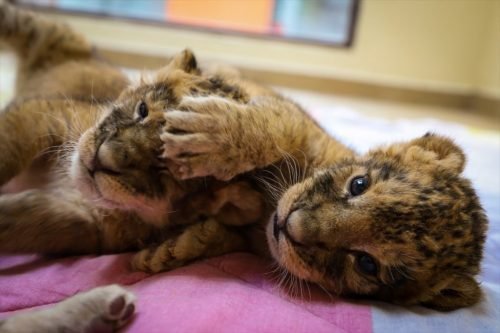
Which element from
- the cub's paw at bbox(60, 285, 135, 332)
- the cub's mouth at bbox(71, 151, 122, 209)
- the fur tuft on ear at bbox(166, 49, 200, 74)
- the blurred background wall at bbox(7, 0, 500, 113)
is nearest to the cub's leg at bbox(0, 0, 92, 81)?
the fur tuft on ear at bbox(166, 49, 200, 74)

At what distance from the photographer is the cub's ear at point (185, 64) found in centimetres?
162

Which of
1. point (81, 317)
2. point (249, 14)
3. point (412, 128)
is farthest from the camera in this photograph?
point (249, 14)

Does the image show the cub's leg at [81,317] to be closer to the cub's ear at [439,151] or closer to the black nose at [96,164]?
the black nose at [96,164]

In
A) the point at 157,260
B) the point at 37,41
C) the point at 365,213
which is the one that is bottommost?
the point at 157,260

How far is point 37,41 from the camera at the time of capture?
2.60 meters

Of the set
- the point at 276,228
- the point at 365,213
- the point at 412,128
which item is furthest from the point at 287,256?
the point at 412,128

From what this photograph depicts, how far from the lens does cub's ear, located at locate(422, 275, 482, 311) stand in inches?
48.6

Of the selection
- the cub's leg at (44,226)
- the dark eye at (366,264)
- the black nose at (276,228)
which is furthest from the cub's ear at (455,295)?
the cub's leg at (44,226)

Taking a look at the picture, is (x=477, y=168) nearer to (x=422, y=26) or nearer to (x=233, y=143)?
(x=233, y=143)

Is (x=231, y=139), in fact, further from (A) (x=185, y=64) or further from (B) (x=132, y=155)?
(A) (x=185, y=64)

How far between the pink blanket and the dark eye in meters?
0.09

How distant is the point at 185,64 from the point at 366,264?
0.83 meters

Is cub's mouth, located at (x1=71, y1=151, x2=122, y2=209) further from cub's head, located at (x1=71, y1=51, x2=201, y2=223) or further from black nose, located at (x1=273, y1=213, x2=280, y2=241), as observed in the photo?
black nose, located at (x1=273, y1=213, x2=280, y2=241)

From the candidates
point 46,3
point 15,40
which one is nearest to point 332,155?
point 15,40
